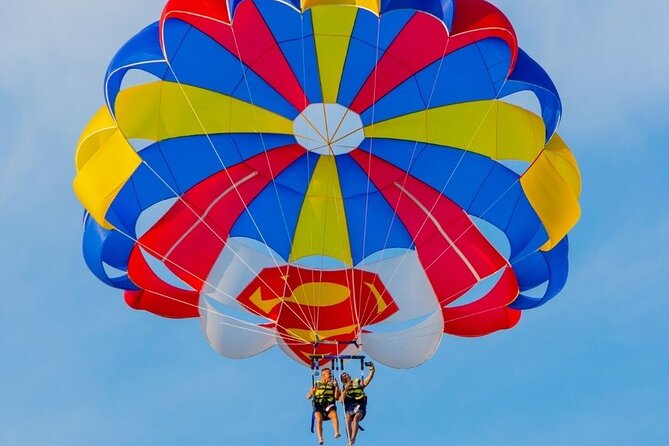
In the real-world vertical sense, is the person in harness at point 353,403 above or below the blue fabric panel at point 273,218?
below

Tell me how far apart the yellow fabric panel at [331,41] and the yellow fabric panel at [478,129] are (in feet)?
2.08

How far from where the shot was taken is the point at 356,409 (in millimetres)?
16719

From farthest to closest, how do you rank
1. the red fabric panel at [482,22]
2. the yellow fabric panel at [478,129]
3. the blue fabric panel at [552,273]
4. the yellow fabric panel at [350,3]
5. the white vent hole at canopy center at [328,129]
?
the white vent hole at canopy center at [328,129] → the blue fabric panel at [552,273] → the yellow fabric panel at [478,129] → the red fabric panel at [482,22] → the yellow fabric panel at [350,3]

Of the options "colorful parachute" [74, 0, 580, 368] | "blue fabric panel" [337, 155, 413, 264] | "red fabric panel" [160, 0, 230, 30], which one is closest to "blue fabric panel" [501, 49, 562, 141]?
"colorful parachute" [74, 0, 580, 368]

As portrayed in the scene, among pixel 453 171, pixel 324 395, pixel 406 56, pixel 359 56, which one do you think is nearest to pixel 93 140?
pixel 359 56

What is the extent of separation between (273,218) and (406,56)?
2.36 metres

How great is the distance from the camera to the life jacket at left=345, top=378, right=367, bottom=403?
660 inches

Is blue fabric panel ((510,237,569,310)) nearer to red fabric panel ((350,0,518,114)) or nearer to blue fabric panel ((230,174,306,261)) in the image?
red fabric panel ((350,0,518,114))

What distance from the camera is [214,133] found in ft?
57.9

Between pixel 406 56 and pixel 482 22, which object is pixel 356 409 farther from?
pixel 482 22

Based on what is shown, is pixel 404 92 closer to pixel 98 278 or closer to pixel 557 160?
pixel 557 160

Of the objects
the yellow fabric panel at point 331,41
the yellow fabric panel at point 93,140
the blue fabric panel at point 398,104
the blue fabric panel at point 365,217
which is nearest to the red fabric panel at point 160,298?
the yellow fabric panel at point 93,140

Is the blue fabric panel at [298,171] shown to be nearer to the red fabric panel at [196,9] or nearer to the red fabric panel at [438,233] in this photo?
the red fabric panel at [438,233]

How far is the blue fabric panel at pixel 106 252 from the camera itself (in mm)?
17453
